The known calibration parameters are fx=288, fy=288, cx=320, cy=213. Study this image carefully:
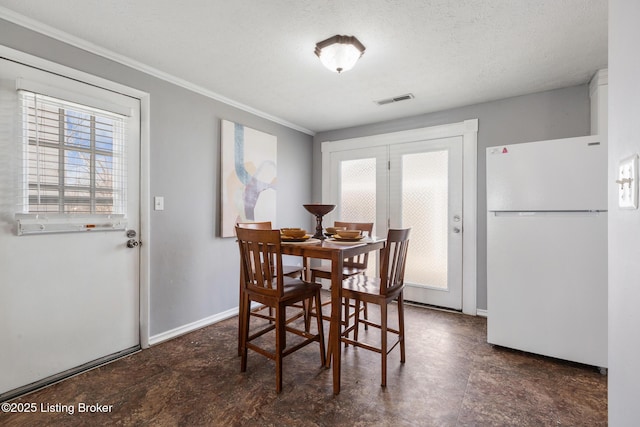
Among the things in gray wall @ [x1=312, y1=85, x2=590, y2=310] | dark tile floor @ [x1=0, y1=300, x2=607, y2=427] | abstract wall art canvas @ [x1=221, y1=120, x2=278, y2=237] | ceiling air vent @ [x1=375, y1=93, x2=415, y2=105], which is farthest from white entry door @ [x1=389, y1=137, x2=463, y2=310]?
abstract wall art canvas @ [x1=221, y1=120, x2=278, y2=237]

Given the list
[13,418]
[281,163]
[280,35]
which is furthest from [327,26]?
[13,418]

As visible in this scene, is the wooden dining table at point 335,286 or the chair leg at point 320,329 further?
the chair leg at point 320,329

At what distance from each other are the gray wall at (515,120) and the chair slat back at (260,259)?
2.38 meters

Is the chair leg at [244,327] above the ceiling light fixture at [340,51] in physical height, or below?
below

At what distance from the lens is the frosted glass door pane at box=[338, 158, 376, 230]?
3809 mm

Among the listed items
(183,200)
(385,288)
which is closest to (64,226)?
(183,200)

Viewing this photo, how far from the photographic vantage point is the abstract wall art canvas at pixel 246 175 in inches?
118

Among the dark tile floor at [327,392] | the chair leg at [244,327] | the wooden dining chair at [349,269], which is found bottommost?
the dark tile floor at [327,392]

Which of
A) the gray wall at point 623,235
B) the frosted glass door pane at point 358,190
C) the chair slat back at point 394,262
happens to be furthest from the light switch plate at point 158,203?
the gray wall at point 623,235

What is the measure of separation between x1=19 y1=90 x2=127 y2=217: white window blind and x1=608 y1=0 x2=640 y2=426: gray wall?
2.76 m

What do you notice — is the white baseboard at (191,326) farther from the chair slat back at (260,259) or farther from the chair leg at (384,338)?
the chair leg at (384,338)

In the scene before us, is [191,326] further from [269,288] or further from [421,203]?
[421,203]

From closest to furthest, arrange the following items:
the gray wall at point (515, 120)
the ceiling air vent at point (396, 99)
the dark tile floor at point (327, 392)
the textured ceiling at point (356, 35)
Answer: the dark tile floor at point (327, 392) → the textured ceiling at point (356, 35) → the gray wall at point (515, 120) → the ceiling air vent at point (396, 99)

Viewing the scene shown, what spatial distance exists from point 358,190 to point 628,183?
10.7 ft
